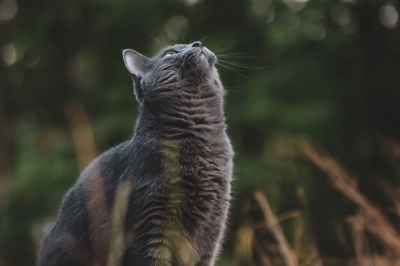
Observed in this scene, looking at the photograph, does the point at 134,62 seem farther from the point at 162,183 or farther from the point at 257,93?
the point at 257,93

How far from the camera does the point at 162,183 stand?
2.95 metres

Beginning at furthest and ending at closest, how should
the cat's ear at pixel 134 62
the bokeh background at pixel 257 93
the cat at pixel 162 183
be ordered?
the bokeh background at pixel 257 93, the cat's ear at pixel 134 62, the cat at pixel 162 183

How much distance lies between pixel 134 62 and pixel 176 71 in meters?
0.28

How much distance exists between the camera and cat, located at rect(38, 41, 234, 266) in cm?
293

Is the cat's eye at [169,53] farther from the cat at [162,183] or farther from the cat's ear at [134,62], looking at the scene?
the cat's ear at [134,62]

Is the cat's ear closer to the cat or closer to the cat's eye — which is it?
the cat

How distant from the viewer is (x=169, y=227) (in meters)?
2.94

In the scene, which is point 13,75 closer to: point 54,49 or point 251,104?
point 54,49

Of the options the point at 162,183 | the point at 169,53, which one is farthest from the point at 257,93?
the point at 162,183

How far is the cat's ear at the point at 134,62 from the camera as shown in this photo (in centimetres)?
330

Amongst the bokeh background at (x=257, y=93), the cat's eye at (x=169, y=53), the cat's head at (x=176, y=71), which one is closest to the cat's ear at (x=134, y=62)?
the cat's head at (x=176, y=71)

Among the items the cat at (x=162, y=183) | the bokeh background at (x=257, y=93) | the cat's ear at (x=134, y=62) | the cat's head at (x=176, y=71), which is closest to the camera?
the cat at (x=162, y=183)

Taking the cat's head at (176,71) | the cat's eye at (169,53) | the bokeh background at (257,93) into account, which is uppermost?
the cat's eye at (169,53)

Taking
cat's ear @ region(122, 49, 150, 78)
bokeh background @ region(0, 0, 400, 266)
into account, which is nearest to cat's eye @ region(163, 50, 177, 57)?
cat's ear @ region(122, 49, 150, 78)
